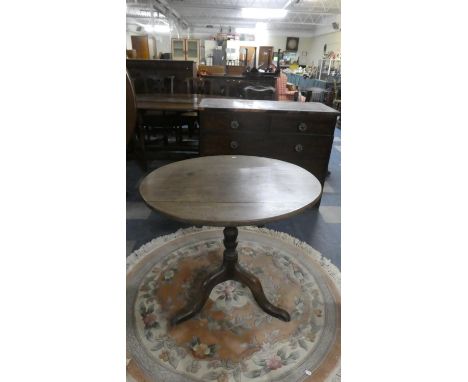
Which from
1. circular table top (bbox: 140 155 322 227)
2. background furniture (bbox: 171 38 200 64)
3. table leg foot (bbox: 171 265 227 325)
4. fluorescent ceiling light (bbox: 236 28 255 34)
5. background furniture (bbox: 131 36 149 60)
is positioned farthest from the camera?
fluorescent ceiling light (bbox: 236 28 255 34)

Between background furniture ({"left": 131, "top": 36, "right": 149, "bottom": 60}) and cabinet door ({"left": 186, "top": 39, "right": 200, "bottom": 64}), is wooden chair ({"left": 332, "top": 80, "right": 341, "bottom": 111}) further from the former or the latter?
cabinet door ({"left": 186, "top": 39, "right": 200, "bottom": 64})

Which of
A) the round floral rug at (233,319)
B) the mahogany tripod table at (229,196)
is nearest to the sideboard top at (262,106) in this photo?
the mahogany tripod table at (229,196)

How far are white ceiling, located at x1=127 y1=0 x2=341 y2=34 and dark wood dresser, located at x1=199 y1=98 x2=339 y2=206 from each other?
8.69 meters

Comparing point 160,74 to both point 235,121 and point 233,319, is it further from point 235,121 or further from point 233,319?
point 233,319

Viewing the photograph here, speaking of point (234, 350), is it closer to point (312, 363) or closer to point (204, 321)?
point (204, 321)

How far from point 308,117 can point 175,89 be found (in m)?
2.15

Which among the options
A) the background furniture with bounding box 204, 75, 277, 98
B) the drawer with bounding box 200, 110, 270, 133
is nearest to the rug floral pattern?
the drawer with bounding box 200, 110, 270, 133

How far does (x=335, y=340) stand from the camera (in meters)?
1.27

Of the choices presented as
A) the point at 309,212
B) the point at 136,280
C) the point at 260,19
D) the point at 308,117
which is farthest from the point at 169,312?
the point at 260,19

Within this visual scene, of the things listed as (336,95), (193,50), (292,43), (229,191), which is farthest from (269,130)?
(292,43)

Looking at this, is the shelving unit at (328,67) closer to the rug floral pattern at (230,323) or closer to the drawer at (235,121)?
the drawer at (235,121)

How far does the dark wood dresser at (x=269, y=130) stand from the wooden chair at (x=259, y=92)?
24.2 inches

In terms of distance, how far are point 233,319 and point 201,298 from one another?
0.61ft

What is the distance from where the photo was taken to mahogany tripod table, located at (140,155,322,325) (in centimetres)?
99
